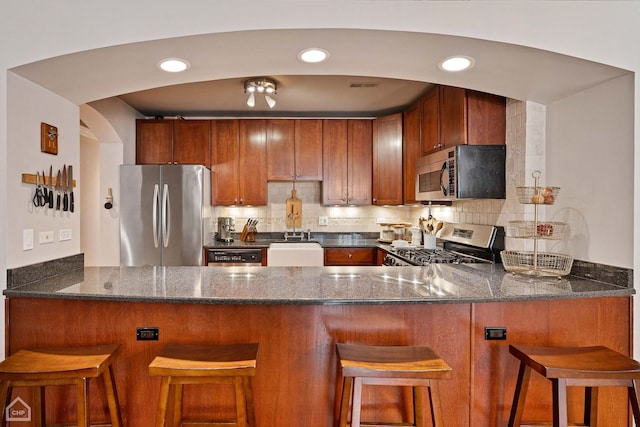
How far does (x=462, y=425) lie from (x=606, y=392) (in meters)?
0.74

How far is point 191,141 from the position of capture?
4.30 meters

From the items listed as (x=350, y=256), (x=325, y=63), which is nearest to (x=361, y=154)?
(x=350, y=256)

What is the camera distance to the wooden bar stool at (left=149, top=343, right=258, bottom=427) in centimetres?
135

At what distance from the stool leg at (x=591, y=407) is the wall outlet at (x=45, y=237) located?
2.81 meters

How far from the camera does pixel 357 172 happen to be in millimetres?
4410

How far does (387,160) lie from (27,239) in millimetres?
3392

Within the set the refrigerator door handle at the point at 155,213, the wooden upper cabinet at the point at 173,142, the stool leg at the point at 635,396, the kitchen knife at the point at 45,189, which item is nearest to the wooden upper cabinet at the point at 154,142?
the wooden upper cabinet at the point at 173,142

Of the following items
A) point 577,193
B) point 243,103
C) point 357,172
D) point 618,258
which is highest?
point 243,103

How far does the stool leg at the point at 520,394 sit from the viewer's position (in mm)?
1577

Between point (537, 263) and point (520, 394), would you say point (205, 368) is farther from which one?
point (537, 263)

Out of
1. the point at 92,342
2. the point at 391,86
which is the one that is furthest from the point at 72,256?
the point at 391,86

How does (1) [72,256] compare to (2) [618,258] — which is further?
(1) [72,256]

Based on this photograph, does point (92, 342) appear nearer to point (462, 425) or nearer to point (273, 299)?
point (273, 299)

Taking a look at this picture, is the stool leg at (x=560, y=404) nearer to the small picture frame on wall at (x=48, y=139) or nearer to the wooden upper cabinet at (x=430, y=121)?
the wooden upper cabinet at (x=430, y=121)
